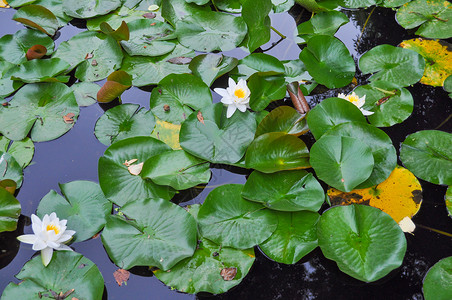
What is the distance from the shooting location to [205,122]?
6.85 ft

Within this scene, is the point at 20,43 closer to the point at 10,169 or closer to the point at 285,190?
the point at 10,169

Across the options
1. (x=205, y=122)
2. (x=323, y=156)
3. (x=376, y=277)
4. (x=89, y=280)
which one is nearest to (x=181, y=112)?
(x=205, y=122)

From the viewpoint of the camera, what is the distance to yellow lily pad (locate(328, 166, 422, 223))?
189 centimetres

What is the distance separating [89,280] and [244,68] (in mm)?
1648

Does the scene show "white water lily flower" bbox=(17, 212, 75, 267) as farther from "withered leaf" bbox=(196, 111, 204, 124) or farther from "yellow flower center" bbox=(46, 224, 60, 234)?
"withered leaf" bbox=(196, 111, 204, 124)

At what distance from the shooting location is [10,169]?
2.06 metres

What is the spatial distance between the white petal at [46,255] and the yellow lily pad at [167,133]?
85 cm

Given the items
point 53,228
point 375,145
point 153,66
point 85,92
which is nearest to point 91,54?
point 85,92

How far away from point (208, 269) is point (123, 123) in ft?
3.58

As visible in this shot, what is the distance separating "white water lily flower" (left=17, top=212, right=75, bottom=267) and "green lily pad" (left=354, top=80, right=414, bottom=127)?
186cm

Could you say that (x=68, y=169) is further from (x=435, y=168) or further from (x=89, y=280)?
(x=435, y=168)

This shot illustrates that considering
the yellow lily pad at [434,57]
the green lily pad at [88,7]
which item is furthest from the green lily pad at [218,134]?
the green lily pad at [88,7]

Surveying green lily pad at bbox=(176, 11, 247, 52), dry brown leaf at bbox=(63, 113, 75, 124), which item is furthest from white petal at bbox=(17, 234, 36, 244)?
green lily pad at bbox=(176, 11, 247, 52)

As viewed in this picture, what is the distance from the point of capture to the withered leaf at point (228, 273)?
5.51 ft
